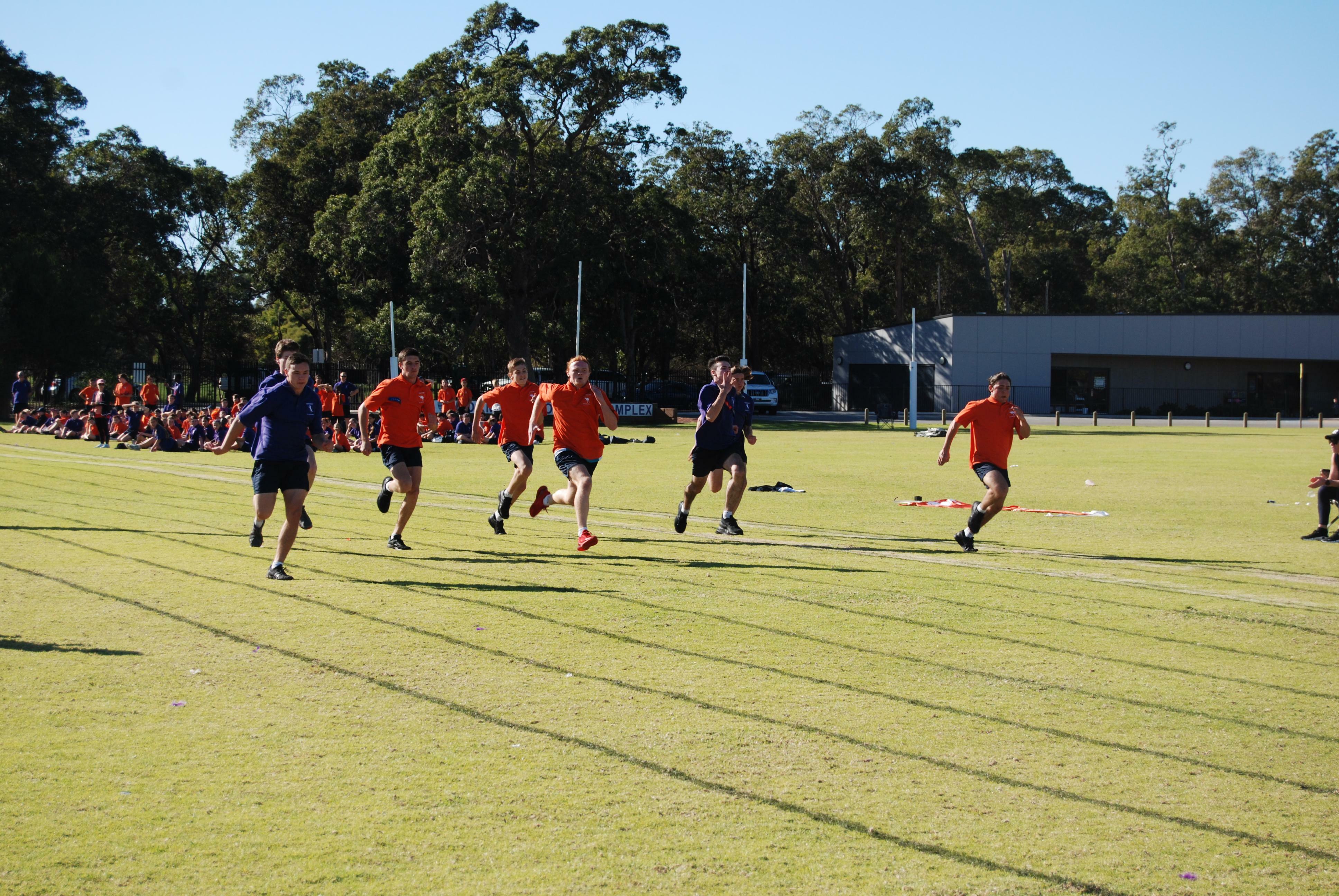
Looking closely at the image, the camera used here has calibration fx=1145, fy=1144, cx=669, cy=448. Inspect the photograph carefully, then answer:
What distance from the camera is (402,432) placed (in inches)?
419

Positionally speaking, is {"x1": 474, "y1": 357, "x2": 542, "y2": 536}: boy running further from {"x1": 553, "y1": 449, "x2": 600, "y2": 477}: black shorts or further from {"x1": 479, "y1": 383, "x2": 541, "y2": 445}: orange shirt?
{"x1": 553, "y1": 449, "x2": 600, "y2": 477}: black shorts

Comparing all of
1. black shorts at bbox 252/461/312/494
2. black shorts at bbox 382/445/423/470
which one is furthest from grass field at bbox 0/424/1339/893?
black shorts at bbox 382/445/423/470

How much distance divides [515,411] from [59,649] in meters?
5.97

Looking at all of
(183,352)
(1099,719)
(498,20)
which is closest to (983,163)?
(498,20)

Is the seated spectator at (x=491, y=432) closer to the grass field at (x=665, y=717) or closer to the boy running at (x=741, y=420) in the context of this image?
the boy running at (x=741, y=420)

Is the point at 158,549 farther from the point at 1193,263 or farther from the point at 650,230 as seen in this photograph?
the point at 1193,263

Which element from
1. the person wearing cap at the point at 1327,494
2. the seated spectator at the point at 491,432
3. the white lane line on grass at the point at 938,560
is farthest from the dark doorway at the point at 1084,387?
the person wearing cap at the point at 1327,494

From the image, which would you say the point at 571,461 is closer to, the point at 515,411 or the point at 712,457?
the point at 515,411

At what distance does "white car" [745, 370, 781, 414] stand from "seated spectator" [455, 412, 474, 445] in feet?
78.8

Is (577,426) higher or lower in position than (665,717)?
higher

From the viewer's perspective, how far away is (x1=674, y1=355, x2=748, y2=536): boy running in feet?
38.4

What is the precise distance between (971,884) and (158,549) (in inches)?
342

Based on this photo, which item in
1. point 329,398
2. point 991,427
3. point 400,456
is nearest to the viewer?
point 400,456

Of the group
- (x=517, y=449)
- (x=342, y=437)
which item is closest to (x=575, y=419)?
(x=517, y=449)
